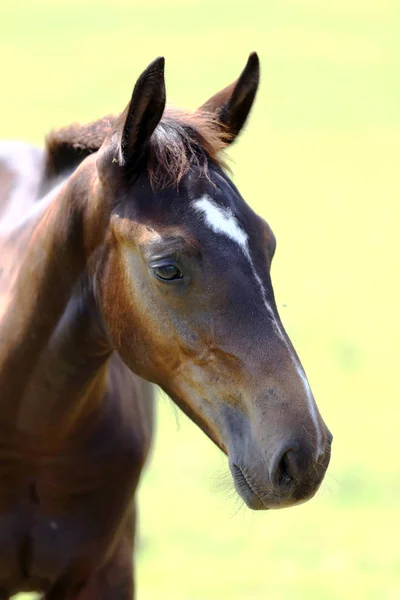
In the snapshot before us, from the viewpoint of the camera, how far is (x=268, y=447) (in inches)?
97.9

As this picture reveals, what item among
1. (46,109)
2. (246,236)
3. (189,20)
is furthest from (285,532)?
(189,20)

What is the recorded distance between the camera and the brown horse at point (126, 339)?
8.40 feet

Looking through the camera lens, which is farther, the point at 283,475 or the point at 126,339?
the point at 126,339

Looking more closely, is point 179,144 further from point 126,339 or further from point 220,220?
point 126,339

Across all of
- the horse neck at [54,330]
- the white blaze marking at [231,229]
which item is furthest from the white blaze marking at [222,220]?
the horse neck at [54,330]

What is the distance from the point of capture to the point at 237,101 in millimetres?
3047

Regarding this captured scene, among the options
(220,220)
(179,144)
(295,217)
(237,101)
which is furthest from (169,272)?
(295,217)

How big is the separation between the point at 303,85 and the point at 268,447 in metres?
14.4

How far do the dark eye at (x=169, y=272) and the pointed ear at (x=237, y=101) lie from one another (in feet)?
1.73

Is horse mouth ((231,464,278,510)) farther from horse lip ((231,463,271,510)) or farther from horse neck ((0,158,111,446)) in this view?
horse neck ((0,158,111,446))

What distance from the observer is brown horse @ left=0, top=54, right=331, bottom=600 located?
101 inches

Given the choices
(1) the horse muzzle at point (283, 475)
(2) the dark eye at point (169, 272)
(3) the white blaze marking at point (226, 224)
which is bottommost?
(1) the horse muzzle at point (283, 475)

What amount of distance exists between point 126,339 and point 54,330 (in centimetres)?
29

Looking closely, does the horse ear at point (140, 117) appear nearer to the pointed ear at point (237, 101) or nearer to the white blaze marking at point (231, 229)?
the white blaze marking at point (231, 229)
